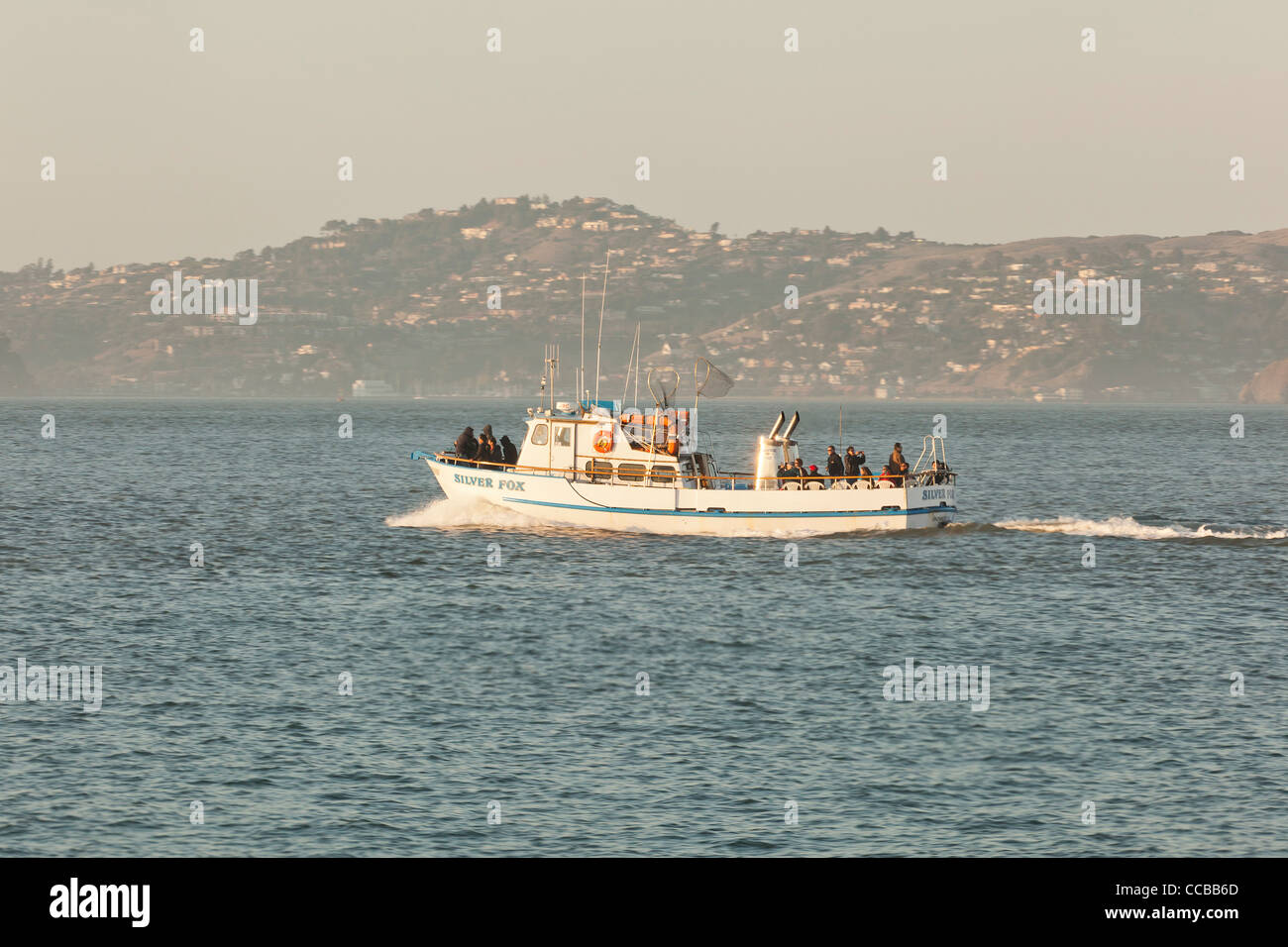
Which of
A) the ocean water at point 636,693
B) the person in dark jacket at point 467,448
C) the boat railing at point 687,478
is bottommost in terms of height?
the ocean water at point 636,693

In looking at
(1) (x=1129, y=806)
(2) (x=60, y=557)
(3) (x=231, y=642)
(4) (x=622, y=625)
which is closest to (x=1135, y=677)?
(1) (x=1129, y=806)

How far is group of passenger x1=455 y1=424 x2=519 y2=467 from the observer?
198ft

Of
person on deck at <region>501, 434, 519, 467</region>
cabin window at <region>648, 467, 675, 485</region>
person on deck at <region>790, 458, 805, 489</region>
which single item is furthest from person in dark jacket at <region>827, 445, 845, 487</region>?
person on deck at <region>501, 434, 519, 467</region>

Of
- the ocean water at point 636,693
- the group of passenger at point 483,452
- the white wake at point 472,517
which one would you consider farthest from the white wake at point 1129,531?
the group of passenger at point 483,452

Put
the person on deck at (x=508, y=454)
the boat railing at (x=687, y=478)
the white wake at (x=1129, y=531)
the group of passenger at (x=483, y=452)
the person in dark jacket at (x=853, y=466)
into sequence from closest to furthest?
the boat railing at (x=687, y=478) < the person in dark jacket at (x=853, y=466) < the group of passenger at (x=483, y=452) < the person on deck at (x=508, y=454) < the white wake at (x=1129, y=531)

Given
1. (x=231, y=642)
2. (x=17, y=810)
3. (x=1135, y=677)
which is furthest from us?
(x=231, y=642)

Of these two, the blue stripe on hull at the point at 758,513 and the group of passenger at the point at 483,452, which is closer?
the blue stripe on hull at the point at 758,513

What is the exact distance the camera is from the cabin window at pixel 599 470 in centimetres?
5722

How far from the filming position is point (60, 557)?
56469mm

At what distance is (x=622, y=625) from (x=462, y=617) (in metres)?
5.09

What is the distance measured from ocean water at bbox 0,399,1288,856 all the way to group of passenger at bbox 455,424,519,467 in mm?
3158

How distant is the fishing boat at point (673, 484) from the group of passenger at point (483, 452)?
85.8 inches

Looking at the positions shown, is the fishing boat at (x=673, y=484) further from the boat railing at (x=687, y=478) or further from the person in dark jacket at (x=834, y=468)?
the person in dark jacket at (x=834, y=468)
